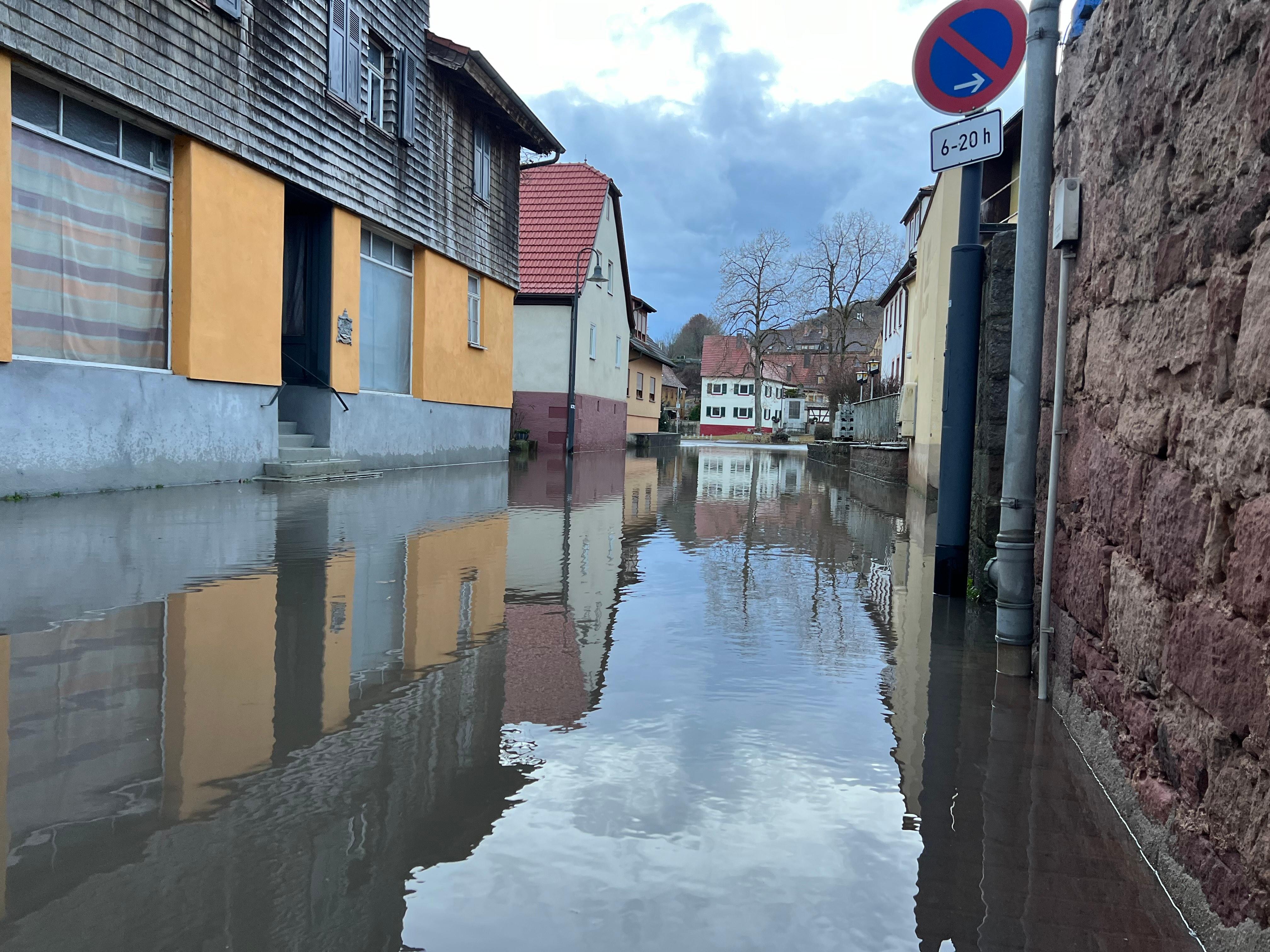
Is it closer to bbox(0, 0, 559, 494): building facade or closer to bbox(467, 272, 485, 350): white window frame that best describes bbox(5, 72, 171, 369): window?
bbox(0, 0, 559, 494): building facade

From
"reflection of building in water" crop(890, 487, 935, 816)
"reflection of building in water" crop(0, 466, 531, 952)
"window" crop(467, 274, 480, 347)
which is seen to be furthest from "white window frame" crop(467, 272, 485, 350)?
"reflection of building in water" crop(0, 466, 531, 952)

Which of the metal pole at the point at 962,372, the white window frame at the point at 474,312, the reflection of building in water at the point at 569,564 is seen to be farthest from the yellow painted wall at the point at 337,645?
the white window frame at the point at 474,312

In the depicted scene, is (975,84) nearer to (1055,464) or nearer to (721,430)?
(1055,464)

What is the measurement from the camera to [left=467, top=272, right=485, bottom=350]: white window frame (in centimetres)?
1877

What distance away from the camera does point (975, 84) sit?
4969mm

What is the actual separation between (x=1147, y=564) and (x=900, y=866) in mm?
1047

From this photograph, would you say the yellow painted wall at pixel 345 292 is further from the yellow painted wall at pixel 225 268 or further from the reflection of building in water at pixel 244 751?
the reflection of building in water at pixel 244 751

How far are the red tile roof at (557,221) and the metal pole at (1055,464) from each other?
23.8m

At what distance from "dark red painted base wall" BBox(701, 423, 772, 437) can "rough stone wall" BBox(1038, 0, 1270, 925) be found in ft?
266

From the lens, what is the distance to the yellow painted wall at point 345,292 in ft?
44.5

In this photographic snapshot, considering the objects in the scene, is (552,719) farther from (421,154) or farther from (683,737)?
(421,154)

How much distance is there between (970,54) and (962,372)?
161 cm

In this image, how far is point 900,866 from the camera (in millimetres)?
2322

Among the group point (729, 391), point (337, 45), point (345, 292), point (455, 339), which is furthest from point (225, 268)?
point (729, 391)
